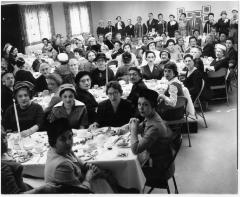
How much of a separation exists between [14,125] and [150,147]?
1517 mm

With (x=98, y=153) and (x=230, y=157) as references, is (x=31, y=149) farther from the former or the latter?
(x=230, y=157)

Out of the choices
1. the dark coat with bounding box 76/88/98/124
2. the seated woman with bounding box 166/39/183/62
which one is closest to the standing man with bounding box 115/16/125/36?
the seated woman with bounding box 166/39/183/62

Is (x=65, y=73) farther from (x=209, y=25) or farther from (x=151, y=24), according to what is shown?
(x=209, y=25)

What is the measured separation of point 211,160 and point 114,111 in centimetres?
122

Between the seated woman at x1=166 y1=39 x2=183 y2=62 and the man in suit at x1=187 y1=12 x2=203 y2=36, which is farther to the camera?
the man in suit at x1=187 y1=12 x2=203 y2=36

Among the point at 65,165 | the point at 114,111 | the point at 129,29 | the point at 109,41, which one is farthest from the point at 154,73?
the point at 65,165

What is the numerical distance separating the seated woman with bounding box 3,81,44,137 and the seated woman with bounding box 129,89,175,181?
1221mm

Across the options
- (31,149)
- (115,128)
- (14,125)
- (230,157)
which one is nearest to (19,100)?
(14,125)

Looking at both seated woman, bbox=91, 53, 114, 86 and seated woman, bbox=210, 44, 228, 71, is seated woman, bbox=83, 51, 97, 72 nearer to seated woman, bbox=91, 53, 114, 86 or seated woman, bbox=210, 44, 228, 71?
seated woman, bbox=91, 53, 114, 86

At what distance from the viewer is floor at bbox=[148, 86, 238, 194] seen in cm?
330

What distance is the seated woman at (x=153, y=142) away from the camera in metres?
2.89

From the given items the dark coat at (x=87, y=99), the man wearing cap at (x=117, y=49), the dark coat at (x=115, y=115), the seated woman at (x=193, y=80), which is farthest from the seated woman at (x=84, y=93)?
the man wearing cap at (x=117, y=49)

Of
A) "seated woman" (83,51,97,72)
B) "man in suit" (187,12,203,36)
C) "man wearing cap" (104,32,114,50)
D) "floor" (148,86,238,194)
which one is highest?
"man in suit" (187,12,203,36)

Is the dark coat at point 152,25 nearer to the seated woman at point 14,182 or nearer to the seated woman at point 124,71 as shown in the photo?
the seated woman at point 124,71
